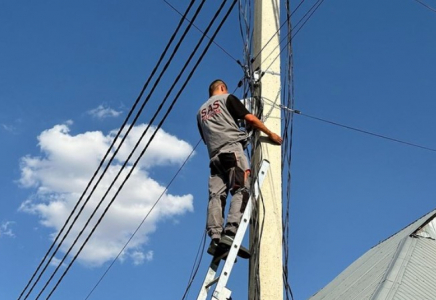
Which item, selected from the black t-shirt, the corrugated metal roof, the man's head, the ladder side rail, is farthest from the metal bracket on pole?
the corrugated metal roof

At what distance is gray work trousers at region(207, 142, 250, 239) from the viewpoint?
491 centimetres

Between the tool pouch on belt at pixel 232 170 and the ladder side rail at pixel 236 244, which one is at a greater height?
the tool pouch on belt at pixel 232 170

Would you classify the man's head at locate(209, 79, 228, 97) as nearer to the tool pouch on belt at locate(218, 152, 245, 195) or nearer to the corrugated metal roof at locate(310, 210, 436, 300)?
the tool pouch on belt at locate(218, 152, 245, 195)

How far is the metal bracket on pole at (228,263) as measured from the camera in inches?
179

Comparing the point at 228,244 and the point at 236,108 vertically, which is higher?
the point at 236,108

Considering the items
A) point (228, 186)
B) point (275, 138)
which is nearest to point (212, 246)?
point (228, 186)

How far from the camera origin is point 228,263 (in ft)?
15.2

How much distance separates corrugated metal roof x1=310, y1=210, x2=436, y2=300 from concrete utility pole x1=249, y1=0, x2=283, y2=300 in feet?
14.3

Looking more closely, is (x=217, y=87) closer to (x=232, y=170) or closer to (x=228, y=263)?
(x=232, y=170)

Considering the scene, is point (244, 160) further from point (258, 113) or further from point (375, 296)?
point (375, 296)

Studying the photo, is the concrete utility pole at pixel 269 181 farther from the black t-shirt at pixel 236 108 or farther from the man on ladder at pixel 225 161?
the black t-shirt at pixel 236 108

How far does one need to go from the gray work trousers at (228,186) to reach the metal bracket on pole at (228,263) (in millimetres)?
77

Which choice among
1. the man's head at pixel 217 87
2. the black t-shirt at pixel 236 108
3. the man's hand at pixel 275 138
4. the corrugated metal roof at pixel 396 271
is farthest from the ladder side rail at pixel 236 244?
the corrugated metal roof at pixel 396 271

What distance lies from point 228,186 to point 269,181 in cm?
34
